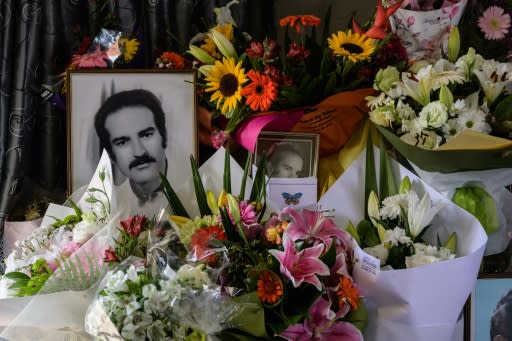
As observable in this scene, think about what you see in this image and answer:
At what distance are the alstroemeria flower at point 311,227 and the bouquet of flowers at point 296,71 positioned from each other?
0.33 metres

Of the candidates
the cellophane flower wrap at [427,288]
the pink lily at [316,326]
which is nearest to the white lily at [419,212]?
the cellophane flower wrap at [427,288]

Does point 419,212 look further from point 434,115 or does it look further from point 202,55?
point 202,55

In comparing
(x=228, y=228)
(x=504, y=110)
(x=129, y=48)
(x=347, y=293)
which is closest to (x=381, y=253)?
(x=347, y=293)

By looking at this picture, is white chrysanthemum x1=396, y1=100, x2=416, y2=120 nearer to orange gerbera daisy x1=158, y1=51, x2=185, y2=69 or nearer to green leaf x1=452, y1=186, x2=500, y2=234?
green leaf x1=452, y1=186, x2=500, y2=234

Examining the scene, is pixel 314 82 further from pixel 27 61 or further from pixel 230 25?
pixel 27 61

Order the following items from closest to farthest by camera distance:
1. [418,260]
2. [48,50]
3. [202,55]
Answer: [418,260] → [202,55] → [48,50]

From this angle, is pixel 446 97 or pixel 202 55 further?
pixel 202 55

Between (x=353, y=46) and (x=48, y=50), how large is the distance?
702 millimetres

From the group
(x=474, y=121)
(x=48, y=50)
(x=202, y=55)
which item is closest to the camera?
(x=474, y=121)

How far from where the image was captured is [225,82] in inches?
45.4

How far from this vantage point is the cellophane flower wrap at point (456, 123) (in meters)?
0.98

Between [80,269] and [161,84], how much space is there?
51cm

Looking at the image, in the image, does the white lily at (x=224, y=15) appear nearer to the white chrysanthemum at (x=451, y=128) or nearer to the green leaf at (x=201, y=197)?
the green leaf at (x=201, y=197)

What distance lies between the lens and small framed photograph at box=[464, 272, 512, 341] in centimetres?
103
